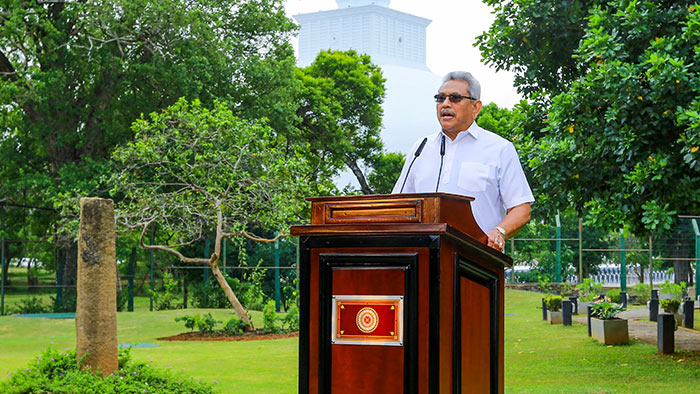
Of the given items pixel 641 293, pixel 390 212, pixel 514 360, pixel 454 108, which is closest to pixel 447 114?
pixel 454 108

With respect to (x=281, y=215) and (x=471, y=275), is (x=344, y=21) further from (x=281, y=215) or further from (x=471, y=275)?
(x=471, y=275)

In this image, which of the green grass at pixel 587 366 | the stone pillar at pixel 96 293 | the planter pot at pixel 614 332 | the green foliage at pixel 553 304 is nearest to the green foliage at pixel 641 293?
the green foliage at pixel 553 304

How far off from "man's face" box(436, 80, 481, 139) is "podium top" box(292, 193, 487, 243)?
22.2 inches

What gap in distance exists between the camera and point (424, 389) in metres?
2.70

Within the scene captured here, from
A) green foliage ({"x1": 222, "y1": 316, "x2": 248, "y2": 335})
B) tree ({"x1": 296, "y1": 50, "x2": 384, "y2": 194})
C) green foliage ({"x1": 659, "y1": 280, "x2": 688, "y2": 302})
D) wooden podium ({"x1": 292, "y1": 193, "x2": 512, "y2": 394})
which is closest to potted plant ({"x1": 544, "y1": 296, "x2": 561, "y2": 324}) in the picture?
green foliage ({"x1": 659, "y1": 280, "x2": 688, "y2": 302})

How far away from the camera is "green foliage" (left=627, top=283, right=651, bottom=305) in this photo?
24617 mm

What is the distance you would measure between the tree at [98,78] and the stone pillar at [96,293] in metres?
12.3

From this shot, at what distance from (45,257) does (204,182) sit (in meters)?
12.1

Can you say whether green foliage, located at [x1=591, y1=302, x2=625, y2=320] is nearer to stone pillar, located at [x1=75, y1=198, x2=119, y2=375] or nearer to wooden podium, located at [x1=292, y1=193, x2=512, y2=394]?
stone pillar, located at [x1=75, y1=198, x2=119, y2=375]

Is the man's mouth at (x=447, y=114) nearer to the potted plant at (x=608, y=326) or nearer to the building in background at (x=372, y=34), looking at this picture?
the potted plant at (x=608, y=326)

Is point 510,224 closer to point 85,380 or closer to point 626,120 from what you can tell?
point 85,380

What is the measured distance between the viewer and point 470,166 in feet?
11.5

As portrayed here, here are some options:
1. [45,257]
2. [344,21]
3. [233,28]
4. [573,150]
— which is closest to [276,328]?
[573,150]

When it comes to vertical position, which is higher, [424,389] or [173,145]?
[173,145]
